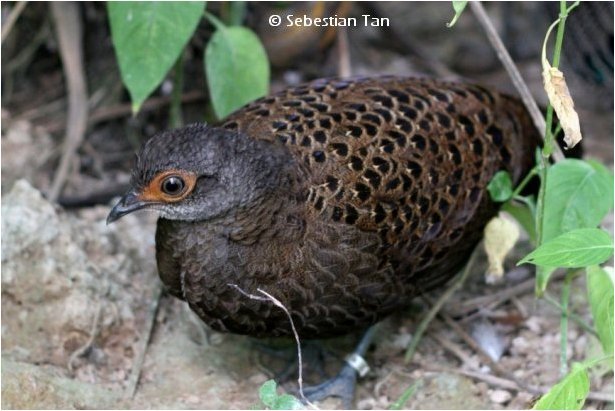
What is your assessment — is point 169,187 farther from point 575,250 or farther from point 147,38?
point 575,250

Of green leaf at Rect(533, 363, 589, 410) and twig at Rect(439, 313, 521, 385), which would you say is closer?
green leaf at Rect(533, 363, 589, 410)

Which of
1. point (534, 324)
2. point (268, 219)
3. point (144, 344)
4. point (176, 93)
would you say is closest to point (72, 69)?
point (176, 93)

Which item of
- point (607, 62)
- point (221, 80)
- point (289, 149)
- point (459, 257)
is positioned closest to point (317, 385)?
point (459, 257)

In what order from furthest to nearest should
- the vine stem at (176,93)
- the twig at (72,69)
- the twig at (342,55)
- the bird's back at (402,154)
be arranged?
the twig at (342,55) < the twig at (72,69) < the vine stem at (176,93) < the bird's back at (402,154)

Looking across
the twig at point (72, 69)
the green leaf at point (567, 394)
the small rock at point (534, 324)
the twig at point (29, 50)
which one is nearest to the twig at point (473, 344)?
the small rock at point (534, 324)

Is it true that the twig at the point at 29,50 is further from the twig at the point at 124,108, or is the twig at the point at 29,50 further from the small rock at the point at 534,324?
the small rock at the point at 534,324

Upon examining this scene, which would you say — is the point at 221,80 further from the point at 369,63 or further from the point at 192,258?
the point at 369,63

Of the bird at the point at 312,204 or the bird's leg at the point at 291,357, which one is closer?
the bird at the point at 312,204

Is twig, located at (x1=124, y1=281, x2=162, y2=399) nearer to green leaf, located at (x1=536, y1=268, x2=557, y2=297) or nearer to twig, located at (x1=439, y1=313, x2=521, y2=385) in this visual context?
twig, located at (x1=439, y1=313, x2=521, y2=385)

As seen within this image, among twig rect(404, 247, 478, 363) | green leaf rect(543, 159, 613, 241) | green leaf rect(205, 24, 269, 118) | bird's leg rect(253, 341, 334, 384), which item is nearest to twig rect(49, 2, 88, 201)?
green leaf rect(205, 24, 269, 118)
